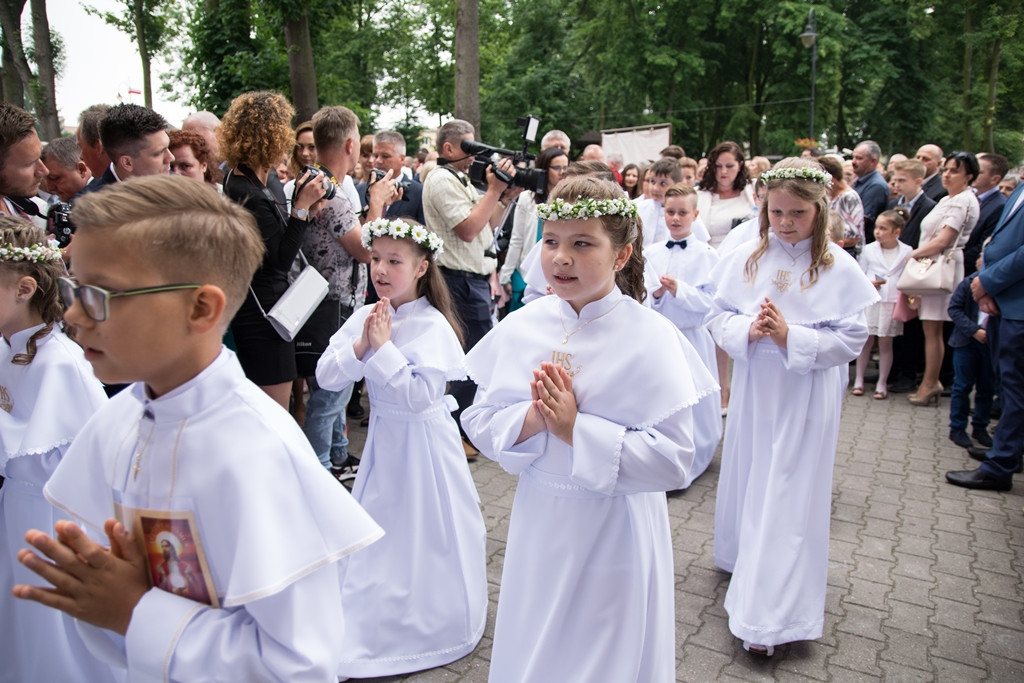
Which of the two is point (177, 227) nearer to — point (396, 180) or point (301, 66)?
point (396, 180)

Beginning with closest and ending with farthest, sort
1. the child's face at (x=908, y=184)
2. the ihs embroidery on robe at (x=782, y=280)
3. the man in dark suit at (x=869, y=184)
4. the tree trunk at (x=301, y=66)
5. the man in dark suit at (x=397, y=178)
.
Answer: the ihs embroidery on robe at (x=782, y=280) → the man in dark suit at (x=397, y=178) → the child's face at (x=908, y=184) → the man in dark suit at (x=869, y=184) → the tree trunk at (x=301, y=66)

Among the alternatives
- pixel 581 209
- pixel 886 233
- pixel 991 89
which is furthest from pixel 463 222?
pixel 991 89

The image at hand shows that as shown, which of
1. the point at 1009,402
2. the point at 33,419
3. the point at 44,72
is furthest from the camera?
the point at 44,72

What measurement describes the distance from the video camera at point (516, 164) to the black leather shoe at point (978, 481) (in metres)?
4.02

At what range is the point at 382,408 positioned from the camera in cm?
387

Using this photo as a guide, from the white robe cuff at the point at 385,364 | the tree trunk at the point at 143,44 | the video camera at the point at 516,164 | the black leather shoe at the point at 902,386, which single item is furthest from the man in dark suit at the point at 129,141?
the tree trunk at the point at 143,44

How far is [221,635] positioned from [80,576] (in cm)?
30

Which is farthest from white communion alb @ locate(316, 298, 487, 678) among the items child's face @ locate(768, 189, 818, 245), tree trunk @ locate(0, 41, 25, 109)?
tree trunk @ locate(0, 41, 25, 109)

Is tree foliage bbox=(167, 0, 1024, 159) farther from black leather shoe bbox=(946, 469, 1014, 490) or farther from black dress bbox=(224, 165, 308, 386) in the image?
black leather shoe bbox=(946, 469, 1014, 490)

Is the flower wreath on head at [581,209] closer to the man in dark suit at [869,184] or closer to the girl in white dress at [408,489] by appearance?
the girl in white dress at [408,489]

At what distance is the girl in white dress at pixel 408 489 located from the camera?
3607mm

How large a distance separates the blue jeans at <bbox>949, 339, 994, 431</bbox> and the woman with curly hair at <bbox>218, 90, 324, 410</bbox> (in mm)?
5896

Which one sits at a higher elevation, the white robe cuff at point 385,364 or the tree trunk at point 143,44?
the tree trunk at point 143,44

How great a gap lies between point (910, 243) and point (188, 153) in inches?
313
